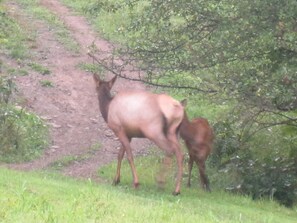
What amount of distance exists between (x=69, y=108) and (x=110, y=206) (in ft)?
31.1

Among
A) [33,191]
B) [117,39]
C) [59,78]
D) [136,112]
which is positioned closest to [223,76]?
[136,112]

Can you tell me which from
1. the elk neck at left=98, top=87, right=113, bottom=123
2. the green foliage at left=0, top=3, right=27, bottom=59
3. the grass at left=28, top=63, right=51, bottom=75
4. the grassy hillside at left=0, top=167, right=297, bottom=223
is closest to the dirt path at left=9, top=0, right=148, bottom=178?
the grass at left=28, top=63, right=51, bottom=75

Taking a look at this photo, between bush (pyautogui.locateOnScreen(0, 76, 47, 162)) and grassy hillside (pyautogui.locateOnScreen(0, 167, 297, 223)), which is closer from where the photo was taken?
grassy hillside (pyautogui.locateOnScreen(0, 167, 297, 223))

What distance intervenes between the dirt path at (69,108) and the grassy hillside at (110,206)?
2515 mm

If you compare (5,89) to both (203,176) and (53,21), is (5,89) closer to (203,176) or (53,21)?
(203,176)

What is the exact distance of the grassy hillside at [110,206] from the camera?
7.18m

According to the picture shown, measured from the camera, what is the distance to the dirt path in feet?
47.8

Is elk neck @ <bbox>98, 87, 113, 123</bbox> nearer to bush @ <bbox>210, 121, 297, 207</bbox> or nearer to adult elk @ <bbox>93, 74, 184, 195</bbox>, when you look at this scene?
adult elk @ <bbox>93, 74, 184, 195</bbox>

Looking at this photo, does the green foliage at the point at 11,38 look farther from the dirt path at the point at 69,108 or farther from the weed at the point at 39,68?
the weed at the point at 39,68

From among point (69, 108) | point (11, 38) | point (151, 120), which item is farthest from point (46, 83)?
point (151, 120)

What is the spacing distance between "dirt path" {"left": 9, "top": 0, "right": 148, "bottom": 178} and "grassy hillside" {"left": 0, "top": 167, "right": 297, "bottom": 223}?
2515mm

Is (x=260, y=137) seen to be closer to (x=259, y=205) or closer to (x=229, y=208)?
(x=259, y=205)

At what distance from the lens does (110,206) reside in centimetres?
789

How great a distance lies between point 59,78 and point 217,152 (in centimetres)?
524
